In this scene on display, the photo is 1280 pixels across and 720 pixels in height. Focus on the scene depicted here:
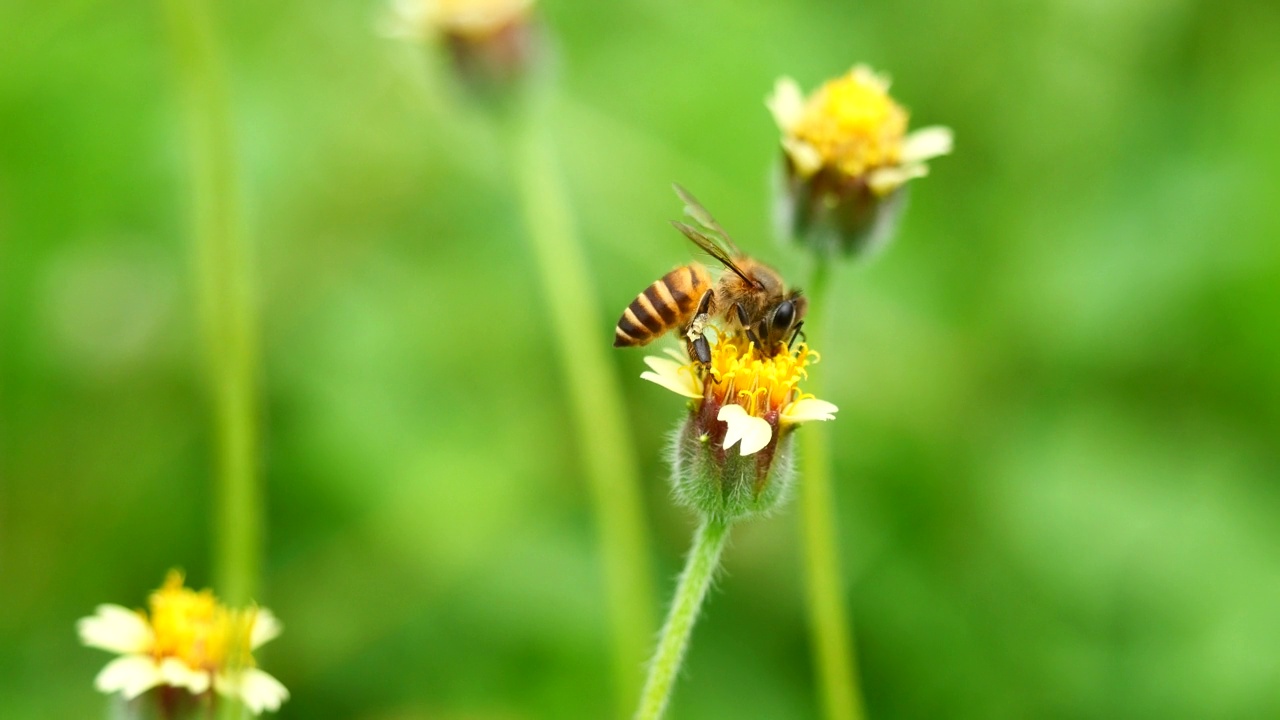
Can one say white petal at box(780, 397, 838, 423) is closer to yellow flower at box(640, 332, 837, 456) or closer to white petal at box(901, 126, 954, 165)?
yellow flower at box(640, 332, 837, 456)

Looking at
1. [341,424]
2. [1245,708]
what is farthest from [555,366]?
[1245,708]

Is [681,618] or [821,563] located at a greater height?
[821,563]

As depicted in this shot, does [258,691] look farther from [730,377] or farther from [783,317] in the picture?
[783,317]

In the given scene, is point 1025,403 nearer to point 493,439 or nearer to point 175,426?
point 493,439

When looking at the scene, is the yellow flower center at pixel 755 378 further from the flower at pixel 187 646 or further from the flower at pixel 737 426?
the flower at pixel 187 646

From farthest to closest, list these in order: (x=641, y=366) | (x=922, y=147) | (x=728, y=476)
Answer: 1. (x=641, y=366)
2. (x=922, y=147)
3. (x=728, y=476)

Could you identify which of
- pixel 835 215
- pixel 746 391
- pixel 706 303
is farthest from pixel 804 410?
pixel 835 215

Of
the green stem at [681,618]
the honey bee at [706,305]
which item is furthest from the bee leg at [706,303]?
the green stem at [681,618]

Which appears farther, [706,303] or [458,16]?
[458,16]
